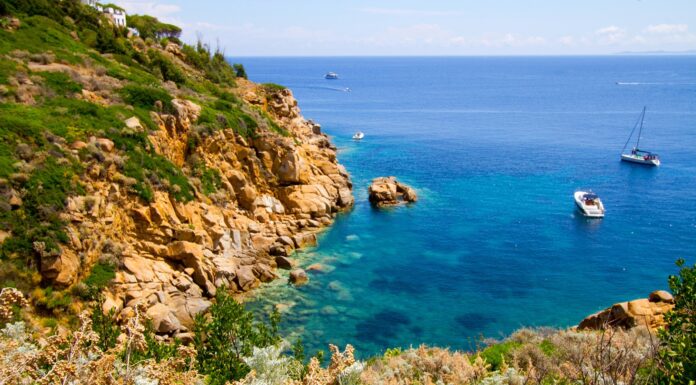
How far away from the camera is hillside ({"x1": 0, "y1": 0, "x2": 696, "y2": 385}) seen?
9.94 metres

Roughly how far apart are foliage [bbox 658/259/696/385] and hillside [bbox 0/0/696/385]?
0.05 m

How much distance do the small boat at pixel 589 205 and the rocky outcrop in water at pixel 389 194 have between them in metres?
14.7

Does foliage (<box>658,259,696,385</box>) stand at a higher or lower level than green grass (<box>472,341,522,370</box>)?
higher

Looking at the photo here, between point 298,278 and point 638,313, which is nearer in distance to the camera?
point 638,313

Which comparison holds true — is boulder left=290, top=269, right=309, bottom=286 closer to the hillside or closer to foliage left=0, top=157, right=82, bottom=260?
the hillside

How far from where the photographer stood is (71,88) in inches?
1292

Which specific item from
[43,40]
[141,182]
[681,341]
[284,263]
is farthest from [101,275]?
[43,40]

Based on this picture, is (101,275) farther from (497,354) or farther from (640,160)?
(640,160)

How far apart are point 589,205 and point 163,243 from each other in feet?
116

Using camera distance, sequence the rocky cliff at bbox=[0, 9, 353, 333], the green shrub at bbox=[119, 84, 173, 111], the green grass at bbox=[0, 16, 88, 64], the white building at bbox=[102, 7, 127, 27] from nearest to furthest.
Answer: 1. the rocky cliff at bbox=[0, 9, 353, 333]
2. the green shrub at bbox=[119, 84, 173, 111]
3. the green grass at bbox=[0, 16, 88, 64]
4. the white building at bbox=[102, 7, 127, 27]

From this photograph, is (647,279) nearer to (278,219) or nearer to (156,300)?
(278,219)

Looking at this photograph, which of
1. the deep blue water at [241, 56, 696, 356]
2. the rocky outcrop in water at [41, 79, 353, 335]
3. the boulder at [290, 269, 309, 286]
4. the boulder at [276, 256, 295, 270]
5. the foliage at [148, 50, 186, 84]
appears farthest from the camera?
the foliage at [148, 50, 186, 84]

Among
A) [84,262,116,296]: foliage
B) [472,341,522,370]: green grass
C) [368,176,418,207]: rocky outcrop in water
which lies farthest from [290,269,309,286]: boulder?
[368,176,418,207]: rocky outcrop in water

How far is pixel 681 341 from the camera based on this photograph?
927 cm
